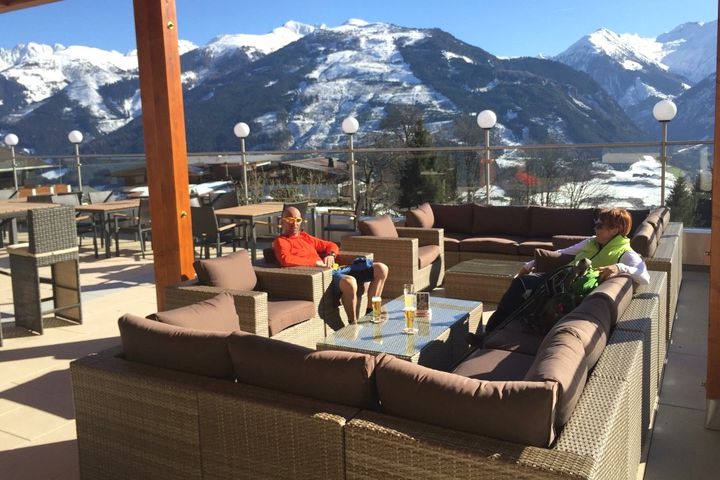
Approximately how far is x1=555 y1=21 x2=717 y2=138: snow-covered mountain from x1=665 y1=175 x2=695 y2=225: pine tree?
70696 mm

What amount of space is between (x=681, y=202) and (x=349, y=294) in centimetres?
433

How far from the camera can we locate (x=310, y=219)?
27.8ft

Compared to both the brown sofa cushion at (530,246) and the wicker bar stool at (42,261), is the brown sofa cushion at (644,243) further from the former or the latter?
the wicker bar stool at (42,261)

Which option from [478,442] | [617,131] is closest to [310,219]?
[478,442]

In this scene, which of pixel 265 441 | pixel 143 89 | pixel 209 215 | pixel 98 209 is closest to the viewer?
pixel 265 441

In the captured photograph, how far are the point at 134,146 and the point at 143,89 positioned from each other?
59.2 metres

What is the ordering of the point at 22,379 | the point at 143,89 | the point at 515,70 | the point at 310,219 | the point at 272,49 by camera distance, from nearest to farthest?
1. the point at 22,379
2. the point at 143,89
3. the point at 310,219
4. the point at 515,70
5. the point at 272,49

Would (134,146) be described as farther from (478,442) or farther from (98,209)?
(478,442)

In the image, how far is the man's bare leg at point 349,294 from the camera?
4375 mm

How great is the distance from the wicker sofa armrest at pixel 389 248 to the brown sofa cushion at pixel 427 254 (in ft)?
0.47

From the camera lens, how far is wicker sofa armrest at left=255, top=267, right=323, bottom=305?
414 cm

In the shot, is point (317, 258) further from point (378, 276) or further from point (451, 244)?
point (451, 244)

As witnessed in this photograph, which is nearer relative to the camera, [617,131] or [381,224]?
[381,224]

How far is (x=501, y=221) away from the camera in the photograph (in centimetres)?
666
